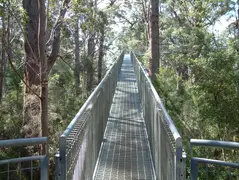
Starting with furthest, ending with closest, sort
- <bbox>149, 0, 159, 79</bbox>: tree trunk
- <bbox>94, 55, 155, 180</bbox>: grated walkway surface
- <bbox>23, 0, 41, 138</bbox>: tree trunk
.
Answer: <bbox>149, 0, 159, 79</bbox>: tree trunk, <bbox>23, 0, 41, 138</bbox>: tree trunk, <bbox>94, 55, 155, 180</bbox>: grated walkway surface

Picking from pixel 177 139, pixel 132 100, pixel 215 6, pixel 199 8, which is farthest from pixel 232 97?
pixel 215 6

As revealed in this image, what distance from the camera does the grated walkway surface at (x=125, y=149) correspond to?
228 inches

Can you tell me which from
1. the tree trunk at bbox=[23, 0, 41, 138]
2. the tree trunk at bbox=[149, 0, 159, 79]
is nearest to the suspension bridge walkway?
the tree trunk at bbox=[23, 0, 41, 138]

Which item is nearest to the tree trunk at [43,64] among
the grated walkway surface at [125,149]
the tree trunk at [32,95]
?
the grated walkway surface at [125,149]

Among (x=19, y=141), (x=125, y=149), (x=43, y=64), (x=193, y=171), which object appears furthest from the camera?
(x=125, y=149)

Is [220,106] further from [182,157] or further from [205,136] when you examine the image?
[182,157]

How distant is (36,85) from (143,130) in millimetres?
3336

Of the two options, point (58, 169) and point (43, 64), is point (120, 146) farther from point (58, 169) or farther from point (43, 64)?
point (58, 169)

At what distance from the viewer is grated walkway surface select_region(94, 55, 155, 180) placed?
5800 millimetres

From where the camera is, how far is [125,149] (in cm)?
728

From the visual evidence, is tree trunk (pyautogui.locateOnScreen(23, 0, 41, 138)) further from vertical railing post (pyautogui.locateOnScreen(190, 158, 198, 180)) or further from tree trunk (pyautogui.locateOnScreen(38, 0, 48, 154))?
vertical railing post (pyautogui.locateOnScreen(190, 158, 198, 180))

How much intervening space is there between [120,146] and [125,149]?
8.6 inches

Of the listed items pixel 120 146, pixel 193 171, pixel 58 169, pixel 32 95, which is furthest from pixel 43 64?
pixel 193 171

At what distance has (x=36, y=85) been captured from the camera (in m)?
9.31
